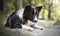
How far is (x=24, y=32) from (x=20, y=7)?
283 millimetres

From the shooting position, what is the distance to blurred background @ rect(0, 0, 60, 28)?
1494 mm

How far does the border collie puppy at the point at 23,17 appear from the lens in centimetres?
151

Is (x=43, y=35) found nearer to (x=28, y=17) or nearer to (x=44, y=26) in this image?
(x=44, y=26)

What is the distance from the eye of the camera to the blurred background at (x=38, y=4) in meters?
1.49

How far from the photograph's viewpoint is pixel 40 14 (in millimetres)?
1520

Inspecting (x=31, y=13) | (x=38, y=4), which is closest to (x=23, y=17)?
(x=31, y=13)

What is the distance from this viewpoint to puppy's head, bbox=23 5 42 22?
150cm

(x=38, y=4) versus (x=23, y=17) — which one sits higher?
(x=38, y=4)

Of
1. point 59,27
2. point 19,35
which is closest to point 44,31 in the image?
point 59,27

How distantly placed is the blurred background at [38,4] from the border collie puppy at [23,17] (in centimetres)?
4

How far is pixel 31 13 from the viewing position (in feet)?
4.97

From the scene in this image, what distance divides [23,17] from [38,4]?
0.73 ft

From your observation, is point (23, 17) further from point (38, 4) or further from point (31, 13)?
point (38, 4)

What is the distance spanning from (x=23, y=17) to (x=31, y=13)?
0.11 metres
